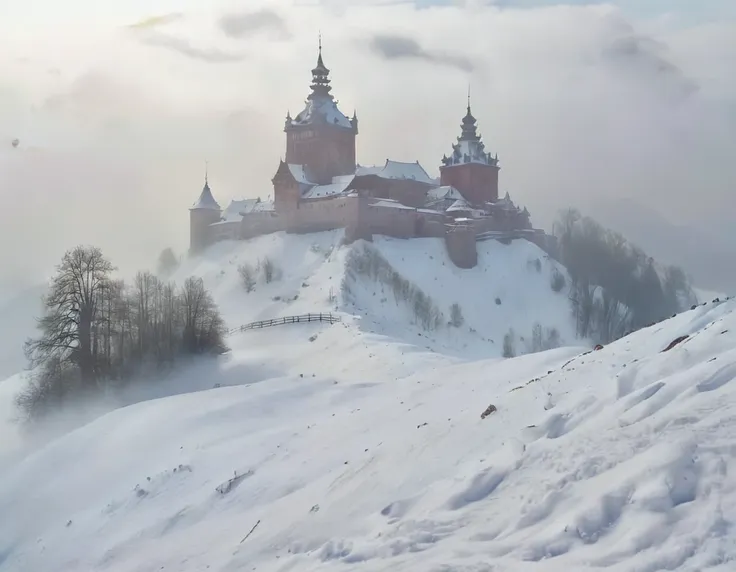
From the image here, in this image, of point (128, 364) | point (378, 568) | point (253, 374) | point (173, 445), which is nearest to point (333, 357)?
point (253, 374)

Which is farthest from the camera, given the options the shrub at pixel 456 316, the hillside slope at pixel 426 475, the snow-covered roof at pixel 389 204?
the snow-covered roof at pixel 389 204

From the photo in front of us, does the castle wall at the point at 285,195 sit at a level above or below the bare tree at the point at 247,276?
above

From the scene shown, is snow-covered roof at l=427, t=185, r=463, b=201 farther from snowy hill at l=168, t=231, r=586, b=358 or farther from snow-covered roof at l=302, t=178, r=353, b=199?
snow-covered roof at l=302, t=178, r=353, b=199

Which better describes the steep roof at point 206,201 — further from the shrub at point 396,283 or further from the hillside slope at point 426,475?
the hillside slope at point 426,475

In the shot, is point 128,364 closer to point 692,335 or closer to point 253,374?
point 253,374

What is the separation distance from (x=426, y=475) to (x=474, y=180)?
69.0m

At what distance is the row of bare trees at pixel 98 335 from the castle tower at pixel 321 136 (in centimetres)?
3718

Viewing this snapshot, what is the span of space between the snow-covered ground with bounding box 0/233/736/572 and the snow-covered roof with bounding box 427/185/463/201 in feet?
172

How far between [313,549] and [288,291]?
1911 inches

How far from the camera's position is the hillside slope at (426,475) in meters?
8.52

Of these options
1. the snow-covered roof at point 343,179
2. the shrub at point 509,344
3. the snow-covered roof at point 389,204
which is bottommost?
the shrub at point 509,344

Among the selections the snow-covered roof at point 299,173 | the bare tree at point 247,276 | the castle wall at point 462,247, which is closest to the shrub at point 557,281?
the castle wall at point 462,247

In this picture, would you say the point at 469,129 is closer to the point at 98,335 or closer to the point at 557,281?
the point at 557,281

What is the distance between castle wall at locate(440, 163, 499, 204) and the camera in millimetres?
78688
